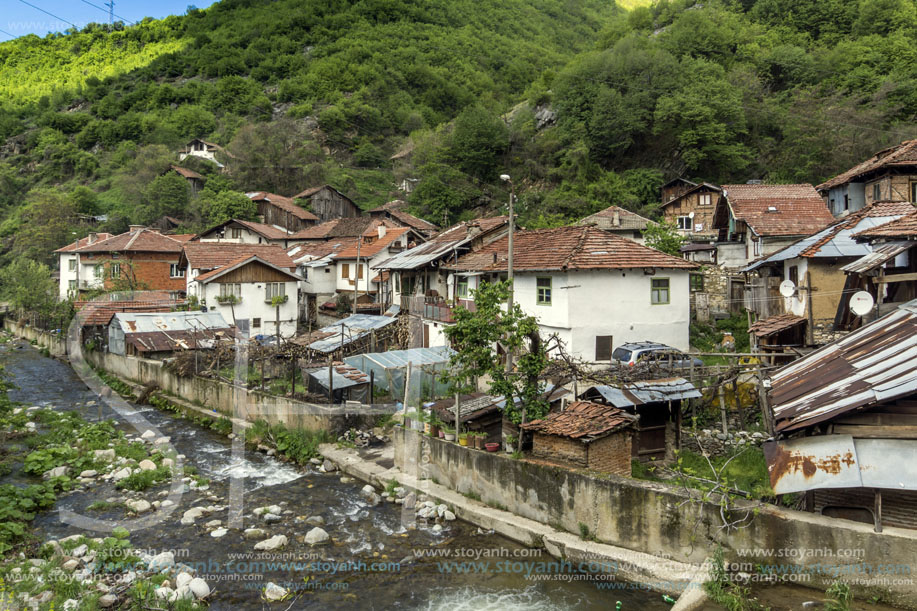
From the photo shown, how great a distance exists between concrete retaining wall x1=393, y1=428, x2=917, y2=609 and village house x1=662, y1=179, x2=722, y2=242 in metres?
28.9

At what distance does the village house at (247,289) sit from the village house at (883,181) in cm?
2961

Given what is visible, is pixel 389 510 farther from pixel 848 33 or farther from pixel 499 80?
pixel 499 80

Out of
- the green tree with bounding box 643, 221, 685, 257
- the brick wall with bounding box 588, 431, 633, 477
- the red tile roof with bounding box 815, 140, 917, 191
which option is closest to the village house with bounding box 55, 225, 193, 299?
the green tree with bounding box 643, 221, 685, 257

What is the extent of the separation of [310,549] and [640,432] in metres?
8.06

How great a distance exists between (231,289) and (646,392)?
26.1m

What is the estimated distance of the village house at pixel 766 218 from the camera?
24656 mm

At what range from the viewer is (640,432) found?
12664mm

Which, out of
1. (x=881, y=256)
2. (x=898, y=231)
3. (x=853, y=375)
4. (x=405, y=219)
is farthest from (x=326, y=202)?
(x=853, y=375)

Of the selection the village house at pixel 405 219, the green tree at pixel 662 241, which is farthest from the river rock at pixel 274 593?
the village house at pixel 405 219

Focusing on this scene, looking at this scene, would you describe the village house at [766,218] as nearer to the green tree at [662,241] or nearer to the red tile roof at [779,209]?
the red tile roof at [779,209]

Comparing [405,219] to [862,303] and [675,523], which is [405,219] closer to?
[862,303]

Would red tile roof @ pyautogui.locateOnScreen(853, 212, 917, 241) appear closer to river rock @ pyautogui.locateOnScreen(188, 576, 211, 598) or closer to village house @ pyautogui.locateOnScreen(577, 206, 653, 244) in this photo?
river rock @ pyautogui.locateOnScreen(188, 576, 211, 598)

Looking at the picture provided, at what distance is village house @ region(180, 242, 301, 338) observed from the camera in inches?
1214

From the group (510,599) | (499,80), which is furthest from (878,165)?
(499,80)
